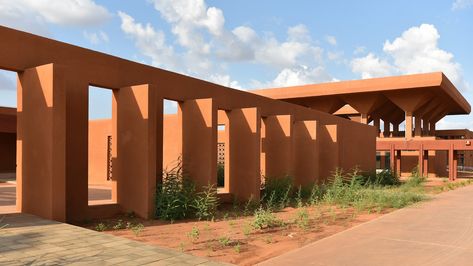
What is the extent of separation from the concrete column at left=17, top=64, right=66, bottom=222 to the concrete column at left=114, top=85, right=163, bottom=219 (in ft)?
6.06

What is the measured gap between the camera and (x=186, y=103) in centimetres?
1134

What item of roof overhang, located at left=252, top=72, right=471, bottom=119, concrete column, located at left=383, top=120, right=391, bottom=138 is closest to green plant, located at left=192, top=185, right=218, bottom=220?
roof overhang, located at left=252, top=72, right=471, bottom=119

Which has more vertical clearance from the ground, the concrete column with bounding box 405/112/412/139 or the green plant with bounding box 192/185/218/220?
the concrete column with bounding box 405/112/412/139

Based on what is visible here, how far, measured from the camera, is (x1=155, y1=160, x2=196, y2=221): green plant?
9.23 metres

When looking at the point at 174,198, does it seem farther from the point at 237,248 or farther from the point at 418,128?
the point at 418,128

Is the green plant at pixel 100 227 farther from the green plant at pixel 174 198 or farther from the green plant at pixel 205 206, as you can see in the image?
the green plant at pixel 205 206

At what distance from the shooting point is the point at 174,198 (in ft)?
30.9

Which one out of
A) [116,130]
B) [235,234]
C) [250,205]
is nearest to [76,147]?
[116,130]

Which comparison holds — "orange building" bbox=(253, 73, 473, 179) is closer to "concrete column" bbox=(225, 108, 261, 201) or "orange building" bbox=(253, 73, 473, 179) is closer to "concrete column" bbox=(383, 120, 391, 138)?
"concrete column" bbox=(383, 120, 391, 138)

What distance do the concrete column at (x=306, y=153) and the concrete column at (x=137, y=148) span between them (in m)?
7.84

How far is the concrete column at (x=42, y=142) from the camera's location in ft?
24.8

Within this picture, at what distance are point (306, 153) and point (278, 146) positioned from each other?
1.83 meters

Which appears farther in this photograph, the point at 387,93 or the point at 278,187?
the point at 387,93

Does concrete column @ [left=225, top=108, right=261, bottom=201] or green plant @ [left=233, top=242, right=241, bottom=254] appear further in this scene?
concrete column @ [left=225, top=108, right=261, bottom=201]
